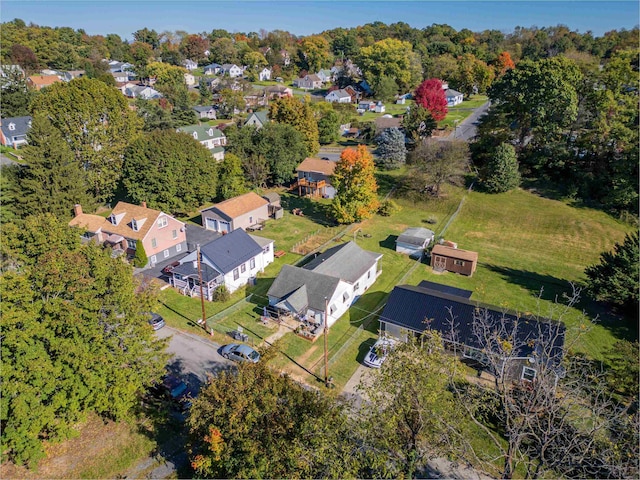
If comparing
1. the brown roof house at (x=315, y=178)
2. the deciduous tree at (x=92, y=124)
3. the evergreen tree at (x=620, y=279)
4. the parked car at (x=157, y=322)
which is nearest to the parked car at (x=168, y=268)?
the parked car at (x=157, y=322)

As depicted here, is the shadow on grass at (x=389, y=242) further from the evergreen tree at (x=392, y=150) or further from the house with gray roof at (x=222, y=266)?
the evergreen tree at (x=392, y=150)

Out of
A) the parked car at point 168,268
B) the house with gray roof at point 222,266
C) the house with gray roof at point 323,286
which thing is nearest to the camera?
the house with gray roof at point 323,286

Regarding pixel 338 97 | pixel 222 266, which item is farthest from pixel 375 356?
pixel 338 97

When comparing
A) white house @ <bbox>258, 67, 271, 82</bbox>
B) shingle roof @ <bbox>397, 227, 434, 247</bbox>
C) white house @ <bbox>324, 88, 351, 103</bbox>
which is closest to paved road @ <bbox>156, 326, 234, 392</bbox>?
shingle roof @ <bbox>397, 227, 434, 247</bbox>

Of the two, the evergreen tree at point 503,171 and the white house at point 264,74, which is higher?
the white house at point 264,74

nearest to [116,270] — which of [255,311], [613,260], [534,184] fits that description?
[255,311]
